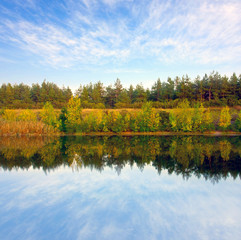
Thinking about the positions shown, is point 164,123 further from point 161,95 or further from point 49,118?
point 161,95

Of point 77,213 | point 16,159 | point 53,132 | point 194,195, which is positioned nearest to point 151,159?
point 194,195

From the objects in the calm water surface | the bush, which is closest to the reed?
the bush

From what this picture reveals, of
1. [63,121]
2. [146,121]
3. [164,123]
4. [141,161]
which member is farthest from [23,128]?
[141,161]

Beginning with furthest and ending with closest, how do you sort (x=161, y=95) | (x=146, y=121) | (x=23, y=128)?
(x=161, y=95), (x=146, y=121), (x=23, y=128)

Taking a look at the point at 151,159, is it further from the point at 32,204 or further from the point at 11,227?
the point at 11,227

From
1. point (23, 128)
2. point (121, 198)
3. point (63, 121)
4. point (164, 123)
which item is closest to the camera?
point (121, 198)

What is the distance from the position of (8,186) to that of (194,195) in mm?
9156

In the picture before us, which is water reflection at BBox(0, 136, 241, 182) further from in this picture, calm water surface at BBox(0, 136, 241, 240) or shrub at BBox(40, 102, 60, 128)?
shrub at BBox(40, 102, 60, 128)

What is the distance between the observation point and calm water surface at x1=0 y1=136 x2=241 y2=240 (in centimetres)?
624

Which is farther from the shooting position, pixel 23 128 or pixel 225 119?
pixel 225 119

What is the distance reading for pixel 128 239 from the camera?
574 cm

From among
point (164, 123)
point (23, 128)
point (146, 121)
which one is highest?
point (146, 121)

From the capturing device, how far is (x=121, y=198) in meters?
8.54

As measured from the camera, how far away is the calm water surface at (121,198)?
20.5ft
